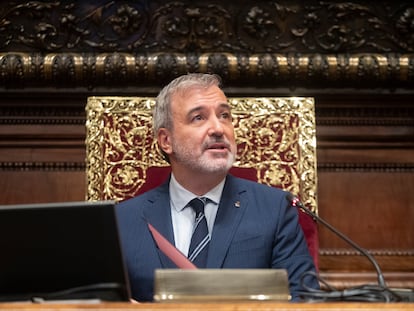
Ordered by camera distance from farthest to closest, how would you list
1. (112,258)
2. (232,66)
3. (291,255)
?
(232,66) < (291,255) < (112,258)

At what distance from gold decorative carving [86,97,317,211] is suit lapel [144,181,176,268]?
25cm

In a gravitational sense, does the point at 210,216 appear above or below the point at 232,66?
below

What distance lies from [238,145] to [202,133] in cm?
26

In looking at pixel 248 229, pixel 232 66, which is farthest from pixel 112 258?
pixel 232 66

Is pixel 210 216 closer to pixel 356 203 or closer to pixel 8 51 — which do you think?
pixel 356 203

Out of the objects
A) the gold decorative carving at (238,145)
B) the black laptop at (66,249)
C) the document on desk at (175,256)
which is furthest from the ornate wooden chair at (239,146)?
the black laptop at (66,249)

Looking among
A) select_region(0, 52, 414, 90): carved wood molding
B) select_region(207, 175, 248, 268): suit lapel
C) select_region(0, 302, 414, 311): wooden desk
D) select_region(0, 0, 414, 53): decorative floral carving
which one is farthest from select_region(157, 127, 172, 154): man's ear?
select_region(0, 302, 414, 311): wooden desk

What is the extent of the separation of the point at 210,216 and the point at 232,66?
72cm

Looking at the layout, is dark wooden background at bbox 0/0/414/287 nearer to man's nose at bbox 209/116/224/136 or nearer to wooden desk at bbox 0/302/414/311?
man's nose at bbox 209/116/224/136

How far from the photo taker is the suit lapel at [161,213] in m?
2.11

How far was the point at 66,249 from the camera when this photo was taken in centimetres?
127

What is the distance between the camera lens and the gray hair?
2309mm

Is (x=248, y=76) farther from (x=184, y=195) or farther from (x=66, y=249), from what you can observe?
(x=66, y=249)

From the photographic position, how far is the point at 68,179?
2732 millimetres
